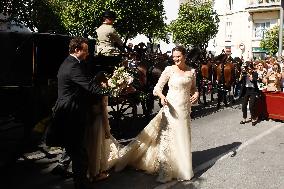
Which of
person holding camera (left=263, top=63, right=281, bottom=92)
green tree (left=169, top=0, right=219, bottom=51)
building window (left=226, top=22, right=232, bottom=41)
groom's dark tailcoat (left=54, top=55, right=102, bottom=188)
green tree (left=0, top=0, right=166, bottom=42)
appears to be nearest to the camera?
groom's dark tailcoat (left=54, top=55, right=102, bottom=188)

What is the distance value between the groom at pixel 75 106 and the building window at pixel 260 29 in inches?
1958

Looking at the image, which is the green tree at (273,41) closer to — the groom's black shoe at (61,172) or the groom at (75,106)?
the groom's black shoe at (61,172)

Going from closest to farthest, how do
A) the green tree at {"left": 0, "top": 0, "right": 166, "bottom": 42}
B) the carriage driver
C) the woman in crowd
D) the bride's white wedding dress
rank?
the bride's white wedding dress → the carriage driver → the woman in crowd → the green tree at {"left": 0, "top": 0, "right": 166, "bottom": 42}

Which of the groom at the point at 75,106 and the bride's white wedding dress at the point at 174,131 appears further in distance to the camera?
the bride's white wedding dress at the point at 174,131

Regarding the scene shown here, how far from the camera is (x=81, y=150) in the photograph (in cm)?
590

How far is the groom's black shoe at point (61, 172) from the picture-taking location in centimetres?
690

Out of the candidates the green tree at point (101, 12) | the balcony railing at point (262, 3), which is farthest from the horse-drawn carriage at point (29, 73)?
the balcony railing at point (262, 3)

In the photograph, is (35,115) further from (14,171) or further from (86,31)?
(86,31)

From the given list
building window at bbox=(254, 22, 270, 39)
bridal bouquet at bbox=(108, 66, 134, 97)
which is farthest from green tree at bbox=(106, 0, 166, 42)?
building window at bbox=(254, 22, 270, 39)

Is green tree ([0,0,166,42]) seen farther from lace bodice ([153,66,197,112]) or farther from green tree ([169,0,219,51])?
lace bodice ([153,66,197,112])

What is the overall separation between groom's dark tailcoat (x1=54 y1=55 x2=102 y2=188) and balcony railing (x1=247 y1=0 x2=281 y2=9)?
161ft

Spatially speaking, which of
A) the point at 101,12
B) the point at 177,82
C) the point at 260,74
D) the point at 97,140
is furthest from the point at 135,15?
the point at 97,140

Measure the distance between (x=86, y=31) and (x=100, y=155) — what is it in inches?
865

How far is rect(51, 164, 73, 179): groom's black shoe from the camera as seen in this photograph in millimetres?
6898
